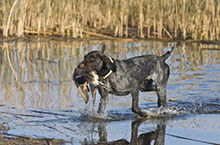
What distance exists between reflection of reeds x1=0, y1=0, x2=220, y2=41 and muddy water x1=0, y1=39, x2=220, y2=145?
8.13 ft

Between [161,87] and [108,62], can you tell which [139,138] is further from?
[161,87]

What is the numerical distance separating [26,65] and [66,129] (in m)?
5.52

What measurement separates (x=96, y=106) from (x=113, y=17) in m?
9.71

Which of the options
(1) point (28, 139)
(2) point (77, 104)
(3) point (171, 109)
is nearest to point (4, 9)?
(2) point (77, 104)

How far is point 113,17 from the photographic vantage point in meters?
16.8

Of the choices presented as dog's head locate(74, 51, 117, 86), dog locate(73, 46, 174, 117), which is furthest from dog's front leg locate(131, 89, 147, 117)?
dog's head locate(74, 51, 117, 86)

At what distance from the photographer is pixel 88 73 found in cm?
589

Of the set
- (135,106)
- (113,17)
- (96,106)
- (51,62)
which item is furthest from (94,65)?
(113,17)

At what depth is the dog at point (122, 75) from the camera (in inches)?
235

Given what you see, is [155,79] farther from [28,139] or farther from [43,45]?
[43,45]

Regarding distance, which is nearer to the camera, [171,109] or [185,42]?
[171,109]

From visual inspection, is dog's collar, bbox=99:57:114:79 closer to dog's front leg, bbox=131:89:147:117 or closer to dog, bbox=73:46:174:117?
dog, bbox=73:46:174:117

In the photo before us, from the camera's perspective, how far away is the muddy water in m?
5.54

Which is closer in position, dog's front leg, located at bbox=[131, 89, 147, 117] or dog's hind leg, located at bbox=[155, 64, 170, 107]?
dog's front leg, located at bbox=[131, 89, 147, 117]
